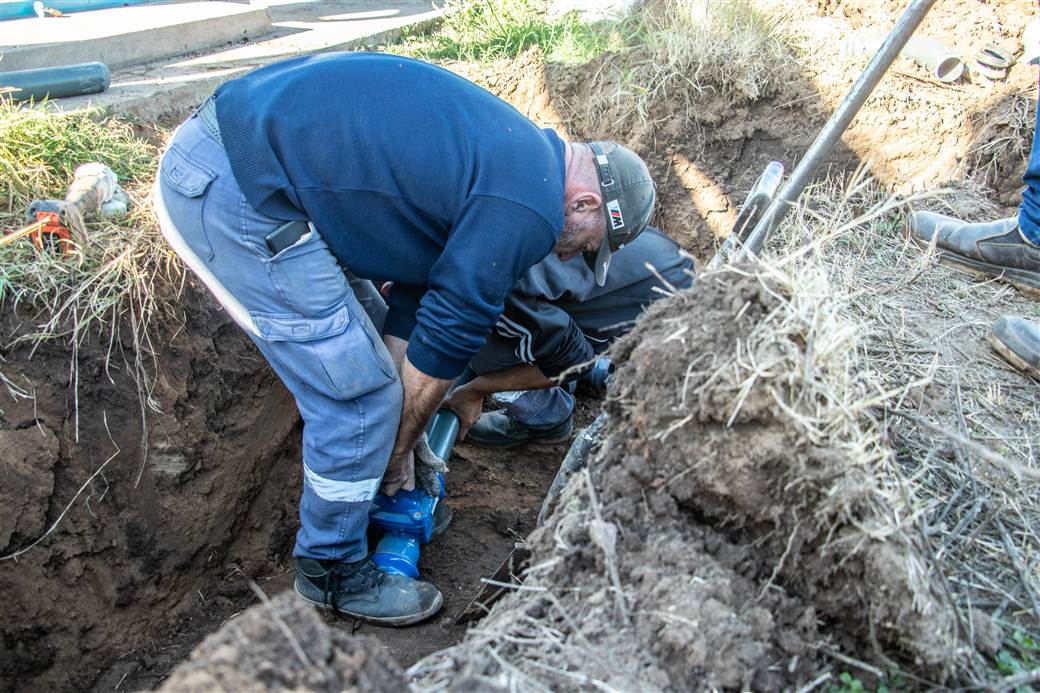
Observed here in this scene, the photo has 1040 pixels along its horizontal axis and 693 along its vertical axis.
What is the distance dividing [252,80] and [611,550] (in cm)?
175

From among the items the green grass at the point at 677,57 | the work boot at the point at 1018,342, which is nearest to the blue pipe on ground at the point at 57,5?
the green grass at the point at 677,57

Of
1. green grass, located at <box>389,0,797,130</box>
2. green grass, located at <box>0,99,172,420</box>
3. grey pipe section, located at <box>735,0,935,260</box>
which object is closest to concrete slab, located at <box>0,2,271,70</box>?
green grass, located at <box>0,99,172,420</box>

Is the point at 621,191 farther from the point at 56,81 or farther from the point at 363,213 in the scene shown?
the point at 56,81

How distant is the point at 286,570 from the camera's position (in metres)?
3.35

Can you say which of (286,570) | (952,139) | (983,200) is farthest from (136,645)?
(952,139)

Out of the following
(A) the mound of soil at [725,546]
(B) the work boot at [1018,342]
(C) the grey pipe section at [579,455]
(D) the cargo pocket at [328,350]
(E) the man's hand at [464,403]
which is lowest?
(E) the man's hand at [464,403]

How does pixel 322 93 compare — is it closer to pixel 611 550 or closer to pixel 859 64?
pixel 611 550

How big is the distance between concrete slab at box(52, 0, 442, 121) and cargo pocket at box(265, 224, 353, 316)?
210 centimetres

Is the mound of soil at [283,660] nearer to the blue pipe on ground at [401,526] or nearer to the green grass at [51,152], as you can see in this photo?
the blue pipe on ground at [401,526]

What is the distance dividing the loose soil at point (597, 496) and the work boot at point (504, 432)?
96 millimetres

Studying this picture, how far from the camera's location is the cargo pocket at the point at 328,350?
A: 2.45 m

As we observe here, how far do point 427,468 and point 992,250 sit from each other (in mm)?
2373

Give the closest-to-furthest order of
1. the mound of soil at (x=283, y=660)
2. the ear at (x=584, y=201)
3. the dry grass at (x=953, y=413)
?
the mound of soil at (x=283, y=660) → the dry grass at (x=953, y=413) → the ear at (x=584, y=201)

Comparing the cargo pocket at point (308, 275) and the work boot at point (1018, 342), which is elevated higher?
the cargo pocket at point (308, 275)
